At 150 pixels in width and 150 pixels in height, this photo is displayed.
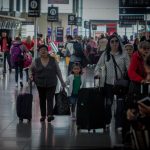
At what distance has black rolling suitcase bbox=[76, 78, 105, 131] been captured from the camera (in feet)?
36.7

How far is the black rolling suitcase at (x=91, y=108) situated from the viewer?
36.7ft

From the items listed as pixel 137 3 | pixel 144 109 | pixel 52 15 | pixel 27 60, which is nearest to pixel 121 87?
pixel 144 109

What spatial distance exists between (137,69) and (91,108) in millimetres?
1243

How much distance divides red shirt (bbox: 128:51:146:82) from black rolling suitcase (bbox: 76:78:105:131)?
0.93 m

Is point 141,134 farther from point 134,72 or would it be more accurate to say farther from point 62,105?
point 62,105

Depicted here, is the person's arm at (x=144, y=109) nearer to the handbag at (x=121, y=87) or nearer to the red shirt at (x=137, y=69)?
the red shirt at (x=137, y=69)

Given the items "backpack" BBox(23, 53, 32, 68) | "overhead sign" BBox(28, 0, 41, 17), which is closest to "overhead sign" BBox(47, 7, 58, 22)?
"backpack" BBox(23, 53, 32, 68)

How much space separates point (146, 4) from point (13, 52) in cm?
538

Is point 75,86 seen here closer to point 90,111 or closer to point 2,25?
point 90,111

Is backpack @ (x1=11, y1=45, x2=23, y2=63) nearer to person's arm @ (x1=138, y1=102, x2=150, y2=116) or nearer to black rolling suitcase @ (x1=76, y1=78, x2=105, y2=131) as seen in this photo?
black rolling suitcase @ (x1=76, y1=78, x2=105, y2=131)

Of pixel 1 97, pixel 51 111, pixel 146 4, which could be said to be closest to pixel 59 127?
pixel 51 111

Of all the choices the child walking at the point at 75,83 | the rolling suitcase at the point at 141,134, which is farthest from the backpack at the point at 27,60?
the rolling suitcase at the point at 141,134

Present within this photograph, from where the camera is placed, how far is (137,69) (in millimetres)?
10633

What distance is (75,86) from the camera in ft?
43.9
